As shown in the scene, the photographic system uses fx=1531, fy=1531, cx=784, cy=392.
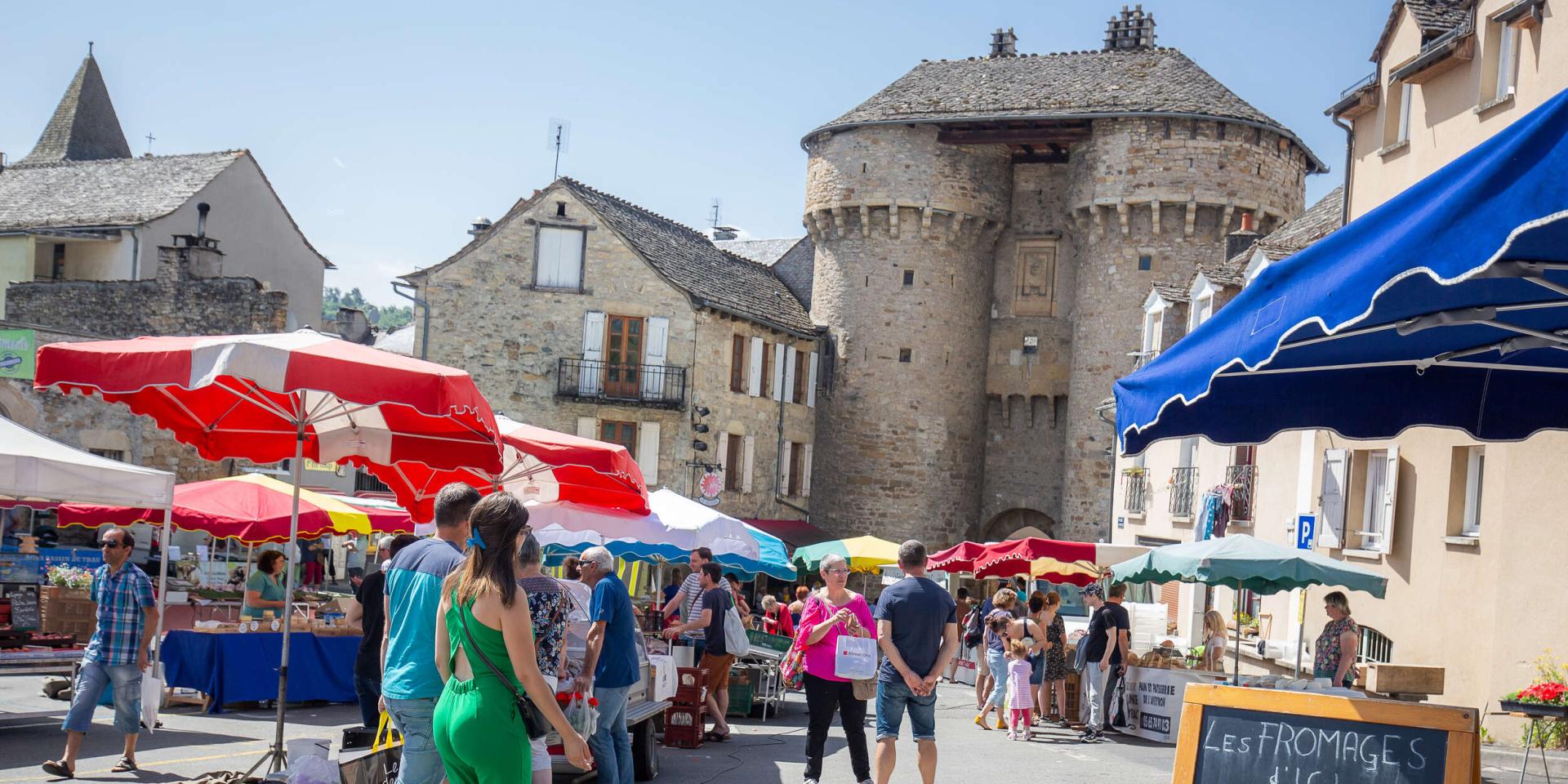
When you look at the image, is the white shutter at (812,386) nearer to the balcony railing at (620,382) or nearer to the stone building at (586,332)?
the stone building at (586,332)

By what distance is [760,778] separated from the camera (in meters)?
11.1

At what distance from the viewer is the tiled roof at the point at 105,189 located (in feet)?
132

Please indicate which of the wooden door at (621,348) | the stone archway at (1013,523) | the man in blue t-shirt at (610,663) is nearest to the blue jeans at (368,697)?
the man in blue t-shirt at (610,663)

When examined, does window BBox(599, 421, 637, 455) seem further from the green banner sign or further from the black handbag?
the black handbag

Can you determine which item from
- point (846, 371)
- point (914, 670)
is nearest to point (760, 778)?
point (914, 670)

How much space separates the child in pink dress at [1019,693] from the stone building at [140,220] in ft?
98.1

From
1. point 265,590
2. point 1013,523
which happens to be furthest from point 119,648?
point 1013,523

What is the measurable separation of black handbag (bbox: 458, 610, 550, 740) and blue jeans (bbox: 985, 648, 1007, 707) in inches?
480

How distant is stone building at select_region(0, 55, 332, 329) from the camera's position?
3984 centimetres

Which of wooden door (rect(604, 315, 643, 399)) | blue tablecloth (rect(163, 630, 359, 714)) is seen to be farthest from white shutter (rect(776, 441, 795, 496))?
blue tablecloth (rect(163, 630, 359, 714))

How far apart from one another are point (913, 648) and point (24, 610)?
9144mm

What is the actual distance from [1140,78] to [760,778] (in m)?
34.2

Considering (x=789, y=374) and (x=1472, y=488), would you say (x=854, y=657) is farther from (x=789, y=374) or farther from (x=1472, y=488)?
(x=789, y=374)

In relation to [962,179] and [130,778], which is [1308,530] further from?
[962,179]
